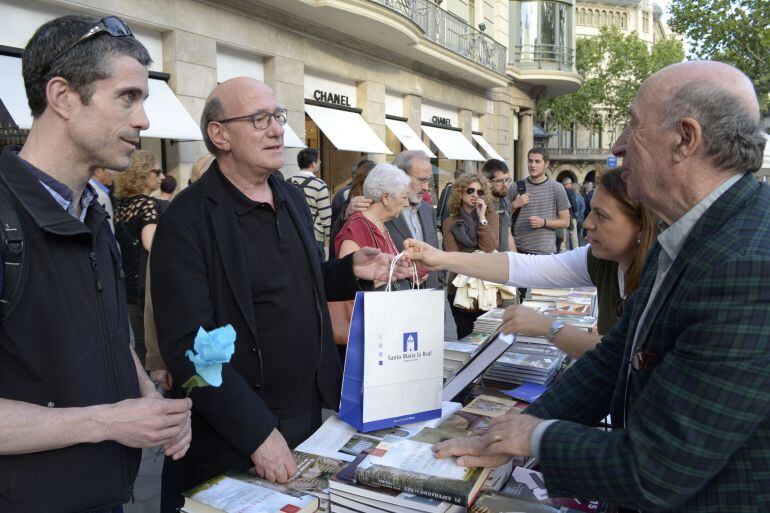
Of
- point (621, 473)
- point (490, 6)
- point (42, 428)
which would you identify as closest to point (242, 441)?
point (42, 428)

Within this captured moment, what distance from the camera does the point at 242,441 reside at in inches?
75.9

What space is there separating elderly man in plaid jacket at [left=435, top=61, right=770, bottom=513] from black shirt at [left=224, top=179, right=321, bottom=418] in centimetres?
95

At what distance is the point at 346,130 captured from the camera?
13859 millimetres

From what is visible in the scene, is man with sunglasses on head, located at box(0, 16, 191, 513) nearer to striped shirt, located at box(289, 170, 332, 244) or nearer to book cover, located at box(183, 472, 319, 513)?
book cover, located at box(183, 472, 319, 513)

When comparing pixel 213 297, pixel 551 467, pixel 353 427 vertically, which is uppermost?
pixel 213 297

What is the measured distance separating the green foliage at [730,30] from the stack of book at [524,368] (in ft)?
66.7

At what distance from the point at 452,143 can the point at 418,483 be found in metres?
19.1

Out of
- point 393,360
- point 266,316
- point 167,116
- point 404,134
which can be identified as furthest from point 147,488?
point 404,134

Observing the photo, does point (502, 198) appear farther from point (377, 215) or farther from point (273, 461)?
point (273, 461)

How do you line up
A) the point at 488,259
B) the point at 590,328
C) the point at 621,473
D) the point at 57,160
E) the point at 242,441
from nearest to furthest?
the point at 621,473
the point at 57,160
the point at 242,441
the point at 488,259
the point at 590,328

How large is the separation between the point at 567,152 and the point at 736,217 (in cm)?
6092

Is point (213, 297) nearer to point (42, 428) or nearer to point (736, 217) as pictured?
point (42, 428)

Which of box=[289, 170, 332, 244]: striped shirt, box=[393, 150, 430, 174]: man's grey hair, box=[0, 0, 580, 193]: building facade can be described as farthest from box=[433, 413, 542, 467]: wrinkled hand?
box=[0, 0, 580, 193]: building facade

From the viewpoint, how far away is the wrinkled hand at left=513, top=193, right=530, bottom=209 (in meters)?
7.10
